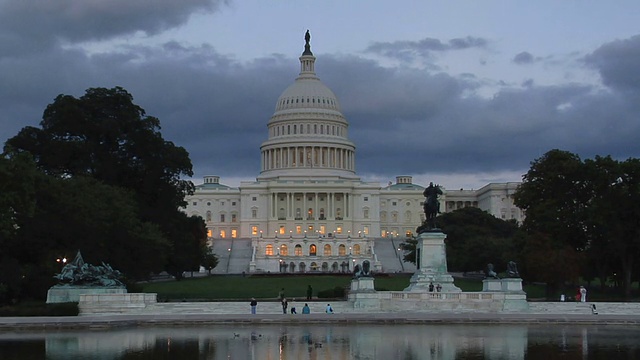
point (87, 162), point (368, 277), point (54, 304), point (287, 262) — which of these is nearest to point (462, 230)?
point (287, 262)

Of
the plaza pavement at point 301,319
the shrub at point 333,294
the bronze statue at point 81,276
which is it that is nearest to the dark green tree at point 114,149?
the shrub at point 333,294

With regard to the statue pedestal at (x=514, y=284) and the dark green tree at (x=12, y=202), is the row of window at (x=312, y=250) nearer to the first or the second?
the dark green tree at (x=12, y=202)

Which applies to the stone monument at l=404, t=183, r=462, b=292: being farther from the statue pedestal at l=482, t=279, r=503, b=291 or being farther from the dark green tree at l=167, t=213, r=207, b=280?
the dark green tree at l=167, t=213, r=207, b=280

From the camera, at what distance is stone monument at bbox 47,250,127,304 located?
44906mm

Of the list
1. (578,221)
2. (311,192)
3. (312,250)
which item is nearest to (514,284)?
(578,221)

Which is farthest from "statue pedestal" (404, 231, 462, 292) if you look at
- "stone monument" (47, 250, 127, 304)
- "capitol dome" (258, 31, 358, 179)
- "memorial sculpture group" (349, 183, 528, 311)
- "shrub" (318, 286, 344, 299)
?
"capitol dome" (258, 31, 358, 179)

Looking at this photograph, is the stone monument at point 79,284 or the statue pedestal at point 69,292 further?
the stone monument at point 79,284

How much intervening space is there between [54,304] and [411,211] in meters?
132

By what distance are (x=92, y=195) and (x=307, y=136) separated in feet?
370

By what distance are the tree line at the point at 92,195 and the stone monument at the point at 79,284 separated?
2849mm

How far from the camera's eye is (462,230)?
107188 mm

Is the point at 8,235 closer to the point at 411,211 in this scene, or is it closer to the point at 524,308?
the point at 524,308

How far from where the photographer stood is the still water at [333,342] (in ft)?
85.3

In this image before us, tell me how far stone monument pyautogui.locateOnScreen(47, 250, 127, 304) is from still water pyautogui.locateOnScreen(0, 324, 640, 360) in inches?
418
